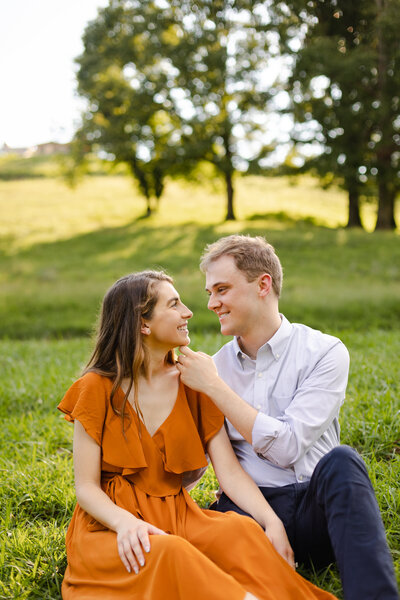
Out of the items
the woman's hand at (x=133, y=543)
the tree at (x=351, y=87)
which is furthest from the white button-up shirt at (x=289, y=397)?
the tree at (x=351, y=87)

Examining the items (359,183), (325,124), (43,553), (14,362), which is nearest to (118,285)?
(43,553)

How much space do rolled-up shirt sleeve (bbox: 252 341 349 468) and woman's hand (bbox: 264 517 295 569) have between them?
32 centimetres

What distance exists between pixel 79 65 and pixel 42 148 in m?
72.4

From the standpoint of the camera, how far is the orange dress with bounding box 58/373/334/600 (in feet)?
8.71

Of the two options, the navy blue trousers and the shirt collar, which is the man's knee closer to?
the navy blue trousers

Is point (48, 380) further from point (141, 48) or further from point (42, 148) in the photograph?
point (42, 148)

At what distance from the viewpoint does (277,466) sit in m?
3.45

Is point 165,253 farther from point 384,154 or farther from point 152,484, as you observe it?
point 152,484

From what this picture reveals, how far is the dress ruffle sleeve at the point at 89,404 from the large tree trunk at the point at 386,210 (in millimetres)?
23961

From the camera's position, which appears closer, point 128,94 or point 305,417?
point 305,417

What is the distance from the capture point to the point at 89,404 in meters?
3.23

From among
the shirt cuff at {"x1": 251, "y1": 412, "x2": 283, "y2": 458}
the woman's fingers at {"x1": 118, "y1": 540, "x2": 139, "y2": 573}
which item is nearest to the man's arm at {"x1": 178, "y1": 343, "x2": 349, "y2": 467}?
the shirt cuff at {"x1": 251, "y1": 412, "x2": 283, "y2": 458}

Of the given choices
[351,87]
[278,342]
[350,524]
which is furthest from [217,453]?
[351,87]

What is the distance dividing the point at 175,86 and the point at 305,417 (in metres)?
26.4
